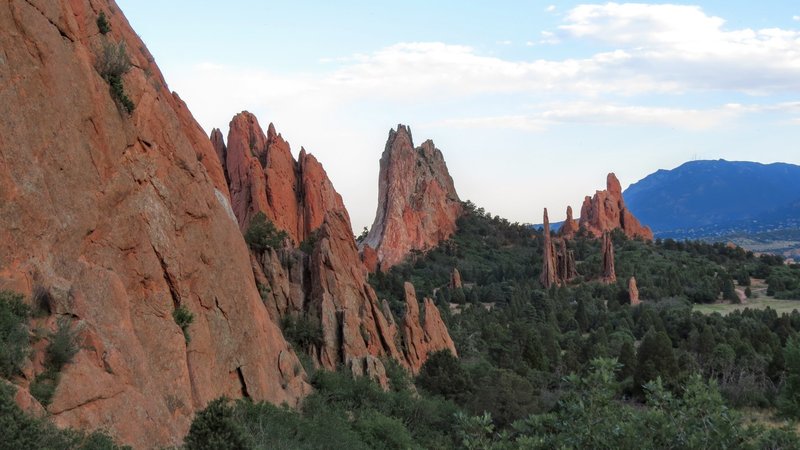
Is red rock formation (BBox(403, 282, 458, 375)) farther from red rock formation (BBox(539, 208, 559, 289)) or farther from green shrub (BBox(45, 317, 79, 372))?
red rock formation (BBox(539, 208, 559, 289))

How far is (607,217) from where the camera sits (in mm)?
122688

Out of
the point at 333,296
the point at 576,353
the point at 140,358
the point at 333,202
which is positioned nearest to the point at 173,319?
the point at 140,358

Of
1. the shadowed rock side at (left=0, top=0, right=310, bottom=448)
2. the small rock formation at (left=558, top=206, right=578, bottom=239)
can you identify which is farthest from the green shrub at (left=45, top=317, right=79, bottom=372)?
the small rock formation at (left=558, top=206, right=578, bottom=239)

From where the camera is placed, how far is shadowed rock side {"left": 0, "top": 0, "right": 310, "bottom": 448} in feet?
47.2

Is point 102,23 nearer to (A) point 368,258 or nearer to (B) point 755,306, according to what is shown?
(A) point 368,258

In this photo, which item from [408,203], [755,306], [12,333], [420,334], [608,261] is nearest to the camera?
[12,333]

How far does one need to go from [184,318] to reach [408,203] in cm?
9690

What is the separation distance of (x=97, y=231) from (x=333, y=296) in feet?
62.1

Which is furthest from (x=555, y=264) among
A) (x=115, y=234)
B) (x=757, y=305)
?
(x=115, y=234)

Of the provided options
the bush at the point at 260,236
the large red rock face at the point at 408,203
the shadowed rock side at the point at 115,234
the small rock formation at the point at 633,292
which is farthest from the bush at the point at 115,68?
the large red rock face at the point at 408,203

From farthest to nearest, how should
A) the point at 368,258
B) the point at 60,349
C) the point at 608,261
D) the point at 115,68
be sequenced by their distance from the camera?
the point at 608,261, the point at 368,258, the point at 115,68, the point at 60,349

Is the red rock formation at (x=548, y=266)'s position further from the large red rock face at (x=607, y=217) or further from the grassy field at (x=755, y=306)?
the large red rock face at (x=607, y=217)

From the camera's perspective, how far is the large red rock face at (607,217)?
398 feet

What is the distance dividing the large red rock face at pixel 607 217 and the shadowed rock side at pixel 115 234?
338 ft
